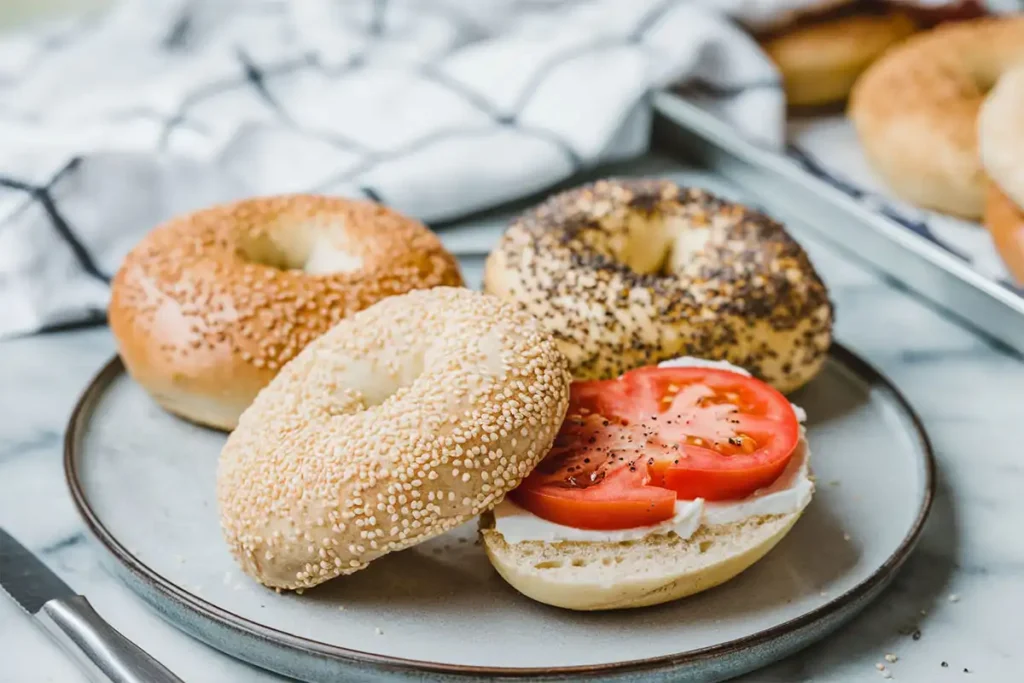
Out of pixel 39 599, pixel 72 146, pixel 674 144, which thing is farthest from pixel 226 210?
pixel 674 144

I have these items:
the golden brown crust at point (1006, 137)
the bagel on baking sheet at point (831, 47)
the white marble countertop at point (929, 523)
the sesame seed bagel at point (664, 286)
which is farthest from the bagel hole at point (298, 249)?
the bagel on baking sheet at point (831, 47)

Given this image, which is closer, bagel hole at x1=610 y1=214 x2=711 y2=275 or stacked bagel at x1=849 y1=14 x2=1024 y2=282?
bagel hole at x1=610 y1=214 x2=711 y2=275

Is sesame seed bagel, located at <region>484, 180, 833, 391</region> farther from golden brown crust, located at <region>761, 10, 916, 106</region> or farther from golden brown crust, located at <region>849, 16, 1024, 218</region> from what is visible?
golden brown crust, located at <region>761, 10, 916, 106</region>

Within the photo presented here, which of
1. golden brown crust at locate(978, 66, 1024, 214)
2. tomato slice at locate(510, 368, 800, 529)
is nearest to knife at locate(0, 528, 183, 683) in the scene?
tomato slice at locate(510, 368, 800, 529)

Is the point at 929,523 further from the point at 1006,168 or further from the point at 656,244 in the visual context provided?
the point at 1006,168

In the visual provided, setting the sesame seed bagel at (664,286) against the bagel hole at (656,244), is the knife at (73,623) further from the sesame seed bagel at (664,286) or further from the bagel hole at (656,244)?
the bagel hole at (656,244)

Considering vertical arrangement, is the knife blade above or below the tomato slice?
below

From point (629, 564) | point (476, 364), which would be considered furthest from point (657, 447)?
point (476, 364)
